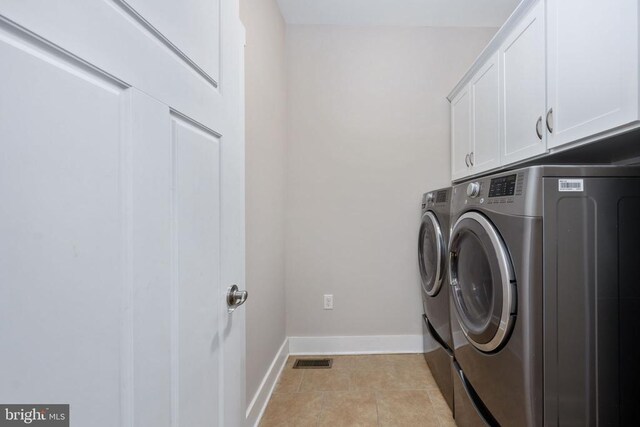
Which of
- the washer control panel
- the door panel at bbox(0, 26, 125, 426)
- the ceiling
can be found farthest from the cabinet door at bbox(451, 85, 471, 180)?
the door panel at bbox(0, 26, 125, 426)

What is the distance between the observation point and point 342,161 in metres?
2.45

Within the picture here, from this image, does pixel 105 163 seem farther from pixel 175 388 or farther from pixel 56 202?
pixel 175 388

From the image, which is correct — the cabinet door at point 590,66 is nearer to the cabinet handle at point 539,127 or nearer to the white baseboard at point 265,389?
the cabinet handle at point 539,127

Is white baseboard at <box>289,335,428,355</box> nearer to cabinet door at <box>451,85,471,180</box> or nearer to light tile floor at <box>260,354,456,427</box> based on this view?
light tile floor at <box>260,354,456,427</box>

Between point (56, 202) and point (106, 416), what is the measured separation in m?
0.35

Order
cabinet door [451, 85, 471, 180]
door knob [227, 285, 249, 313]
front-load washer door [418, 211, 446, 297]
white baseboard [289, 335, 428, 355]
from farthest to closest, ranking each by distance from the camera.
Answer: white baseboard [289, 335, 428, 355]
cabinet door [451, 85, 471, 180]
front-load washer door [418, 211, 446, 297]
door knob [227, 285, 249, 313]

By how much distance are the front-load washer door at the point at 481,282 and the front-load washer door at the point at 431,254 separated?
277 millimetres

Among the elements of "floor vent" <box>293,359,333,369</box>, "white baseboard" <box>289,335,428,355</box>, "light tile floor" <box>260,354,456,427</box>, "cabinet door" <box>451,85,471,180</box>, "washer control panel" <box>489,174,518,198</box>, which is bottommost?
"floor vent" <box>293,359,333,369</box>

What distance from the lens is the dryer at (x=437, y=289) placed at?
1.74m

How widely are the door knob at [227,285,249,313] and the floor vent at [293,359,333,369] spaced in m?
1.57

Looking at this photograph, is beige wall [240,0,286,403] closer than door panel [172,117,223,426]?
No

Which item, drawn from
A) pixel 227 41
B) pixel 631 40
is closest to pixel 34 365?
pixel 227 41

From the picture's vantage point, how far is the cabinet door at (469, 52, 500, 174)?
1699 millimetres

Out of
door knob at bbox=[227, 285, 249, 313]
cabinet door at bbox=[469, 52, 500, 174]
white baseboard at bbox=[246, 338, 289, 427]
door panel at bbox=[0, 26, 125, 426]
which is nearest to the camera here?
door panel at bbox=[0, 26, 125, 426]
